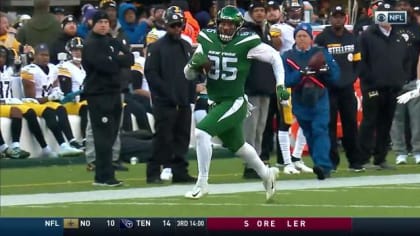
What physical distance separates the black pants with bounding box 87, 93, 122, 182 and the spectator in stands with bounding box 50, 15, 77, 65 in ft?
17.1

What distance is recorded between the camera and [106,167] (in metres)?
18.1

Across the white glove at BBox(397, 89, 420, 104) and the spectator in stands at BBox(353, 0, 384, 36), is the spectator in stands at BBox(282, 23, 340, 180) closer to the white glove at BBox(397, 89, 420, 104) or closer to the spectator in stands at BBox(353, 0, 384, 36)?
the white glove at BBox(397, 89, 420, 104)

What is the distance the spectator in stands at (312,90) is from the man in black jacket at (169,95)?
1.36 metres

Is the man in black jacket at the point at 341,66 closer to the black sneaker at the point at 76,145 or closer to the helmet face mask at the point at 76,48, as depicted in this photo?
the black sneaker at the point at 76,145

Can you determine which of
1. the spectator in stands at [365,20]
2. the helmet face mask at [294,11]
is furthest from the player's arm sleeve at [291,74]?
the spectator in stands at [365,20]

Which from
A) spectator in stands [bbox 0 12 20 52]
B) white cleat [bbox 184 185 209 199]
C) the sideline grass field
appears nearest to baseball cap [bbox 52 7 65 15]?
spectator in stands [bbox 0 12 20 52]

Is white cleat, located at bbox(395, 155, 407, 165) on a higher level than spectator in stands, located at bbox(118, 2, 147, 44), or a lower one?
lower

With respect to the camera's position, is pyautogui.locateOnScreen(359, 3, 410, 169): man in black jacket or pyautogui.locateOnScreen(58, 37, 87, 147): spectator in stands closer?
pyautogui.locateOnScreen(359, 3, 410, 169): man in black jacket

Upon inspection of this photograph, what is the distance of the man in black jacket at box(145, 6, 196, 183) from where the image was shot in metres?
18.3

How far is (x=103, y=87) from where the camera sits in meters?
18.0

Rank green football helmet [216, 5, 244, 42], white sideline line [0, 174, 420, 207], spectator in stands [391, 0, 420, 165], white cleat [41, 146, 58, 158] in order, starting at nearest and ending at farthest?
green football helmet [216, 5, 244, 42]
white sideline line [0, 174, 420, 207]
spectator in stands [391, 0, 420, 165]
white cleat [41, 146, 58, 158]

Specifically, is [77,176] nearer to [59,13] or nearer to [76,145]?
[76,145]

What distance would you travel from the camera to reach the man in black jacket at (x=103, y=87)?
707 inches

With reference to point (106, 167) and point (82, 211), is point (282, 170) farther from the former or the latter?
point (82, 211)
